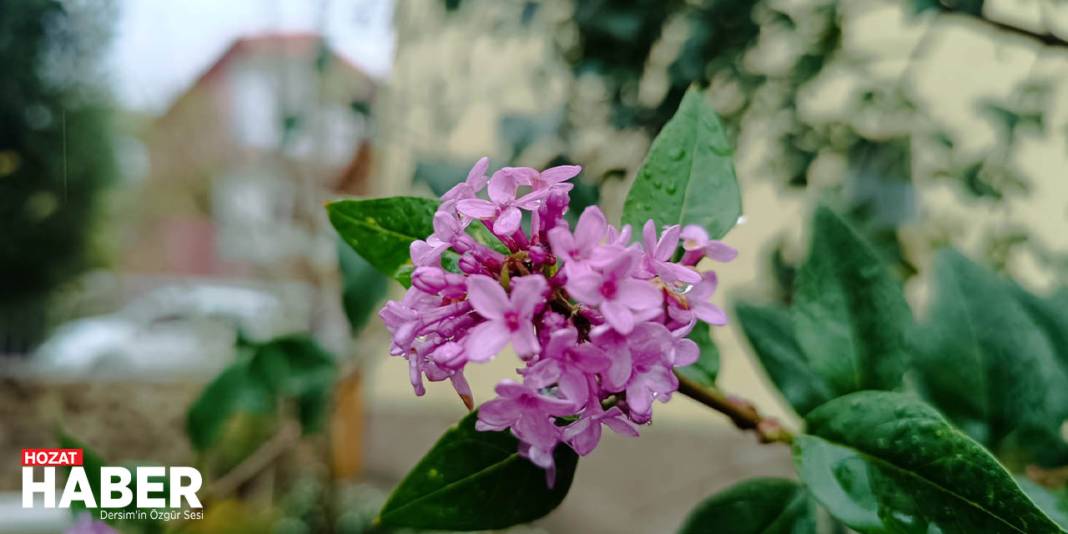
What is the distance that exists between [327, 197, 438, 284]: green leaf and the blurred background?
34cm

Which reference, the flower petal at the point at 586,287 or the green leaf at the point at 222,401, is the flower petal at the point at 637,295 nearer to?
the flower petal at the point at 586,287

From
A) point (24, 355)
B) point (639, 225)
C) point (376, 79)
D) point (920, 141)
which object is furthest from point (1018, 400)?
point (24, 355)

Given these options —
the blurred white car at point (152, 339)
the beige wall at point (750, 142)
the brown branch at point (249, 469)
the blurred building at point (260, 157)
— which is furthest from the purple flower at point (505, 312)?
the blurred white car at point (152, 339)

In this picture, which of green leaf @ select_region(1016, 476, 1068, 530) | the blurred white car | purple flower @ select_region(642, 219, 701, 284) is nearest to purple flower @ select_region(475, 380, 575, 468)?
purple flower @ select_region(642, 219, 701, 284)

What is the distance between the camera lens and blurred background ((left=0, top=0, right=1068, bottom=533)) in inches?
54.9

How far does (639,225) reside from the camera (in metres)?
0.60

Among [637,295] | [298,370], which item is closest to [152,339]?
[298,370]

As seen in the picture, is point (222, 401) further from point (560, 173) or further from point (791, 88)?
point (791, 88)

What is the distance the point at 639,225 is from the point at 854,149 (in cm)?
111

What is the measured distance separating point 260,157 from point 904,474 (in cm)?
382

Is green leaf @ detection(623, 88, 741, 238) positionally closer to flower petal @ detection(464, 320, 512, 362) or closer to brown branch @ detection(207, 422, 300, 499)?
flower petal @ detection(464, 320, 512, 362)

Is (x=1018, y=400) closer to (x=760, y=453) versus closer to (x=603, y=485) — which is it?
(x=760, y=453)

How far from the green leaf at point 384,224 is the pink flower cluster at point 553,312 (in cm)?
6

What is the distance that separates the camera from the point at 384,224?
1.91 ft
